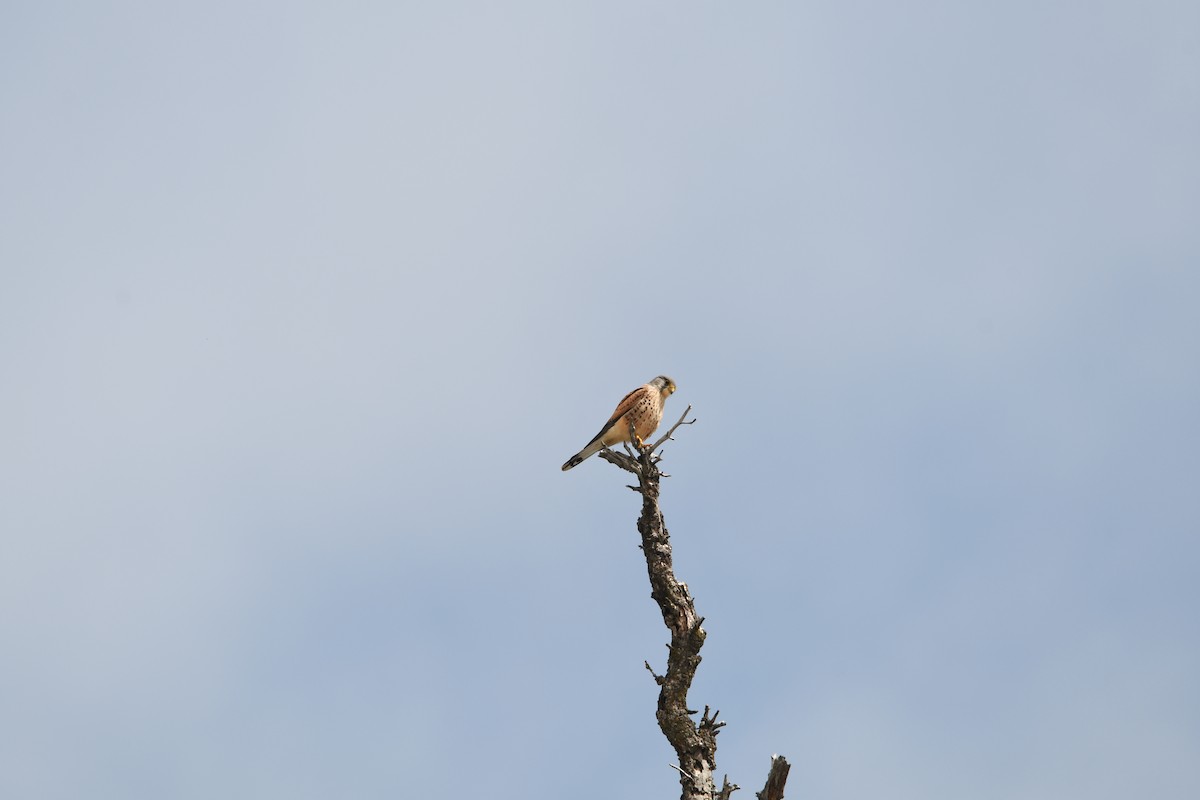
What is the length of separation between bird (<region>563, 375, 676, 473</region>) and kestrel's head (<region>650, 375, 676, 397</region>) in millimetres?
197

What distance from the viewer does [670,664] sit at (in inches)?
317

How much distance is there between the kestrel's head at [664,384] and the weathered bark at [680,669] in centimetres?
249

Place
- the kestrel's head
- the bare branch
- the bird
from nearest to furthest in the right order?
the bare branch → the bird → the kestrel's head

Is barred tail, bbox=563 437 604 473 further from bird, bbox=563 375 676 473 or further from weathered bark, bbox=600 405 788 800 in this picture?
weathered bark, bbox=600 405 788 800

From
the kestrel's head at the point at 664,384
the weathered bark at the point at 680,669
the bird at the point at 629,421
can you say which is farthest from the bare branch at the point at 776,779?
the kestrel's head at the point at 664,384

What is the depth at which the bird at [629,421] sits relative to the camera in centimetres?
1012

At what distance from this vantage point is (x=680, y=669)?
8008mm

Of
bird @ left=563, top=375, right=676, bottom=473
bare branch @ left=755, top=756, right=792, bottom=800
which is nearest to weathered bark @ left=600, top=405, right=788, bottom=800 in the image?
bare branch @ left=755, top=756, right=792, bottom=800

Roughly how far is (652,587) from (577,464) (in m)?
2.42

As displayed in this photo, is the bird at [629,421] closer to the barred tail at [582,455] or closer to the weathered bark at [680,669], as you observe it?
the barred tail at [582,455]

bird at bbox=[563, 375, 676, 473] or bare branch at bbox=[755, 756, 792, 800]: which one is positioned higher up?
bird at bbox=[563, 375, 676, 473]

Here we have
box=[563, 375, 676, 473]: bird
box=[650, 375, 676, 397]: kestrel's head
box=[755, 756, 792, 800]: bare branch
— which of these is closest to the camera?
box=[755, 756, 792, 800]: bare branch

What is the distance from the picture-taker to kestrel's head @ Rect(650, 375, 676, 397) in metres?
10.7

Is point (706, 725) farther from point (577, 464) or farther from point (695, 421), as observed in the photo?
point (577, 464)
